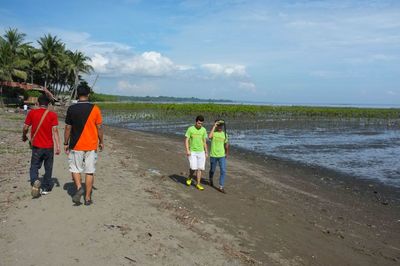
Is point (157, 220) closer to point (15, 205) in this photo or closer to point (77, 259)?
point (77, 259)

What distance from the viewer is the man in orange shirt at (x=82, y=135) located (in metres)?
6.16

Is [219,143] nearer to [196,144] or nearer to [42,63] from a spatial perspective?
[196,144]

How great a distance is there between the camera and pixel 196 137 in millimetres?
9102

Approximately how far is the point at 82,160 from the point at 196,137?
130 inches

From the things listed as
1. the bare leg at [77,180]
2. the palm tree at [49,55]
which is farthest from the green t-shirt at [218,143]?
the palm tree at [49,55]

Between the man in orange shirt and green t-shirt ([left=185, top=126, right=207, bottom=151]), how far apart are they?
9.96 feet

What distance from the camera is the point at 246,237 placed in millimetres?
6242

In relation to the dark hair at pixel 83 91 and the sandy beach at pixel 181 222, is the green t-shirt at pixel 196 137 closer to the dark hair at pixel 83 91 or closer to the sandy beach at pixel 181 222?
the sandy beach at pixel 181 222

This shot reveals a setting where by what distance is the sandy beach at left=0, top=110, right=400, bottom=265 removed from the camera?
500 centimetres

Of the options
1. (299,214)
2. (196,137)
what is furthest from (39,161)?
(299,214)

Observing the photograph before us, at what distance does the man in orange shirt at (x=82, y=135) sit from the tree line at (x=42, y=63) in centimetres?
3640

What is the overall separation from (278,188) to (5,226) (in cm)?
748

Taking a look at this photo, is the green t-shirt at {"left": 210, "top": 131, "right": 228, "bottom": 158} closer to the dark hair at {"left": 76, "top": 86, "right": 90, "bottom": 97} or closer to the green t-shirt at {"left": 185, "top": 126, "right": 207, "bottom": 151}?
the green t-shirt at {"left": 185, "top": 126, "right": 207, "bottom": 151}

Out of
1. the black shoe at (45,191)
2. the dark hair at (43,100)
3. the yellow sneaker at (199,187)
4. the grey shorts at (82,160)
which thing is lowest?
the yellow sneaker at (199,187)
